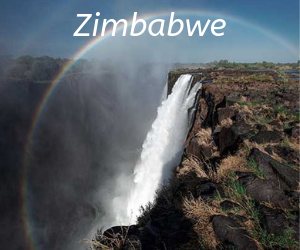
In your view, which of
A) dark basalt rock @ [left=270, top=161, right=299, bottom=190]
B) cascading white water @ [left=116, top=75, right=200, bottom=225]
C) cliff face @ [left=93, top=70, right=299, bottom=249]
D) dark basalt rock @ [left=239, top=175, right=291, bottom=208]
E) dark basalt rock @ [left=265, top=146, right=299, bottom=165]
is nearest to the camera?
cliff face @ [left=93, top=70, right=299, bottom=249]

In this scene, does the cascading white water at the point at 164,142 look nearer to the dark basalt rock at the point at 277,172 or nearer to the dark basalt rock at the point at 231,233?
the dark basalt rock at the point at 277,172

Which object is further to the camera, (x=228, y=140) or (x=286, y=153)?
(x=228, y=140)

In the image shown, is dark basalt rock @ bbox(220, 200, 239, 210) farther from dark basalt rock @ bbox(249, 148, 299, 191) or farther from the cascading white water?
the cascading white water

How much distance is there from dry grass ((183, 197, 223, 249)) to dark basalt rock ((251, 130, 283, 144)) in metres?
2.64

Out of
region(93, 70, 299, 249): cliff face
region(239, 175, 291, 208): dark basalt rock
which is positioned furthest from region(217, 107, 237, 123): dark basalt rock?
region(239, 175, 291, 208): dark basalt rock

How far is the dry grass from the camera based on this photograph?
3541 mm

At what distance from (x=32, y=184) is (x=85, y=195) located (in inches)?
365

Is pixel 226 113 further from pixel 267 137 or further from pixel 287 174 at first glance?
pixel 287 174

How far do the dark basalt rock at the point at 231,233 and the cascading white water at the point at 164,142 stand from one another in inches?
310

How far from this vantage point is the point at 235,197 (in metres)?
4.21

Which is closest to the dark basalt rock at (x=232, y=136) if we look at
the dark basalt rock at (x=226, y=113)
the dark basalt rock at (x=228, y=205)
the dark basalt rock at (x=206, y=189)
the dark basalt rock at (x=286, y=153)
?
the dark basalt rock at (x=286, y=153)

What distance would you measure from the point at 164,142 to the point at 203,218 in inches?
466

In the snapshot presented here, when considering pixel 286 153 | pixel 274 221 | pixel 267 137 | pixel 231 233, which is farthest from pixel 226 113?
pixel 231 233

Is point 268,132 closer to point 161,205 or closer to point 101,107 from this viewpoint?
point 161,205
